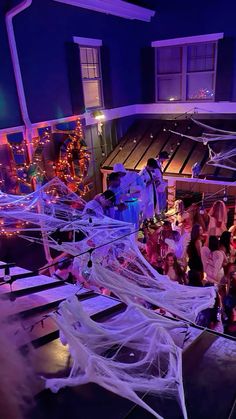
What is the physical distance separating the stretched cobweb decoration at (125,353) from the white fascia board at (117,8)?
7.62 metres

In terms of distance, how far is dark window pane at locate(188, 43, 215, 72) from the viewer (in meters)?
10.0

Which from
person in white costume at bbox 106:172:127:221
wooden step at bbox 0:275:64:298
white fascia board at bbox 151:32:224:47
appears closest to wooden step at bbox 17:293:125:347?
wooden step at bbox 0:275:64:298

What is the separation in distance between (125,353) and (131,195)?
3811mm

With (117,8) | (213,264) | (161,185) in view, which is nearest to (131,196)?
(161,185)

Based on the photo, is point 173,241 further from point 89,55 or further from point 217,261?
point 89,55

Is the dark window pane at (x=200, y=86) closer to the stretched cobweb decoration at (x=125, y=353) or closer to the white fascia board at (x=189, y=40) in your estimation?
the white fascia board at (x=189, y=40)

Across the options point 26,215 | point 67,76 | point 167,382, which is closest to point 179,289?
point 167,382

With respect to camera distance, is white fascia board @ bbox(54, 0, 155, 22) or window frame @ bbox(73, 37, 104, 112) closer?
white fascia board @ bbox(54, 0, 155, 22)

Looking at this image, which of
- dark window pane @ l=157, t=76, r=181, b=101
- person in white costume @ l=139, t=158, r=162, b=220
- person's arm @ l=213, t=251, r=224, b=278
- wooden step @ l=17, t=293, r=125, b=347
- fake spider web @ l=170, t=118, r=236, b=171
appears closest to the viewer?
wooden step @ l=17, t=293, r=125, b=347

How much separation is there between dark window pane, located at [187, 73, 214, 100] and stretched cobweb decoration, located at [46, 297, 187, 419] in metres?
8.76

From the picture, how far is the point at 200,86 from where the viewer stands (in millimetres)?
10562

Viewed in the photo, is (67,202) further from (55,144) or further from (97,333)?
(97,333)

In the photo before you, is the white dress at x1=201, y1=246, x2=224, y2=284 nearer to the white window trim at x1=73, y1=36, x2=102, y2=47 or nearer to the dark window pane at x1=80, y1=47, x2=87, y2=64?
the white window trim at x1=73, y1=36, x2=102, y2=47

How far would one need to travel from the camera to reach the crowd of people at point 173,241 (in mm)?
5664
